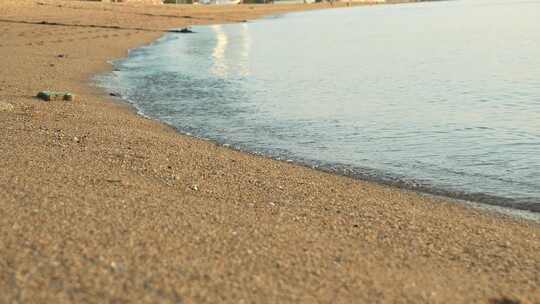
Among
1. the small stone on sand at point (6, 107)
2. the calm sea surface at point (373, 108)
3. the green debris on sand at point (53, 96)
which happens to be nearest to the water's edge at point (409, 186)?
the calm sea surface at point (373, 108)

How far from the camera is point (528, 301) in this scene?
430 cm

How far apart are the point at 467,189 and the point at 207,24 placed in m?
49.7

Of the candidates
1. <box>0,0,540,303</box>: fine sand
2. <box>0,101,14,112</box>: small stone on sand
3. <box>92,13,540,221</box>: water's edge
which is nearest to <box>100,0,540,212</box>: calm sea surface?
<box>92,13,540,221</box>: water's edge

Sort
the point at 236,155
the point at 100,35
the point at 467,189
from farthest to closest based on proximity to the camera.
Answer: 1. the point at 100,35
2. the point at 236,155
3. the point at 467,189

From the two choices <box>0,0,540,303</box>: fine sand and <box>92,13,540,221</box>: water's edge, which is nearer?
<box>0,0,540,303</box>: fine sand

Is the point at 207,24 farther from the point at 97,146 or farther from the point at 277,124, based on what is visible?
the point at 97,146

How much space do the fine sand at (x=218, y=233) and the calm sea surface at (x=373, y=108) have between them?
1.26 metres

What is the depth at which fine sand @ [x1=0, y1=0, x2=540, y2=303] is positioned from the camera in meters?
4.01

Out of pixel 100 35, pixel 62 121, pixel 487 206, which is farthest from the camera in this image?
pixel 100 35

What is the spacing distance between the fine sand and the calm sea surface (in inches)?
49.8

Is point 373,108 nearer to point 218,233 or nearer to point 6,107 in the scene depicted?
point 6,107

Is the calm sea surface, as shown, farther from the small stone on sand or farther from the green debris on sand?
the small stone on sand

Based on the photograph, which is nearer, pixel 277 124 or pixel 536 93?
pixel 277 124

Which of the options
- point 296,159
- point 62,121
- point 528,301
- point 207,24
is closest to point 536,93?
point 296,159
